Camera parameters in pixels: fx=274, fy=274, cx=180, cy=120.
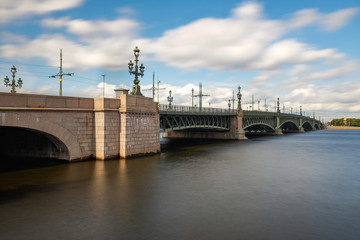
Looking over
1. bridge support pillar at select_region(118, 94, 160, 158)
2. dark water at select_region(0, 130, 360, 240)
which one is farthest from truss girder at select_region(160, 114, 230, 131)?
dark water at select_region(0, 130, 360, 240)

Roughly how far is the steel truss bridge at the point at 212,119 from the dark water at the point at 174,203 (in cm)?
1718

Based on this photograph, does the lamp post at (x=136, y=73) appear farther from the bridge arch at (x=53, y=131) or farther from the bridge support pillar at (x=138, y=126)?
the bridge arch at (x=53, y=131)

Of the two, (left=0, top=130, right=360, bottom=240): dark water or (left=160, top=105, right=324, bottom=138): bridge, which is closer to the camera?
(left=0, top=130, right=360, bottom=240): dark water

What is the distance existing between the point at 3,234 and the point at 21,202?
3.62 meters

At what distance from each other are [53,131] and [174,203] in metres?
12.7

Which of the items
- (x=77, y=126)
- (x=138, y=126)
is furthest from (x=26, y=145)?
(x=138, y=126)

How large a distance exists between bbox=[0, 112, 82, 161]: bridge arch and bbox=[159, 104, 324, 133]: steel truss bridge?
13.6 meters

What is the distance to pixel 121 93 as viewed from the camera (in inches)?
1019

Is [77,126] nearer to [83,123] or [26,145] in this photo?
[83,123]

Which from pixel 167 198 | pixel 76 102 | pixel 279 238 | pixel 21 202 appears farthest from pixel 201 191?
pixel 76 102

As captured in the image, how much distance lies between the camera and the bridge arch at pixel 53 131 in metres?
18.7

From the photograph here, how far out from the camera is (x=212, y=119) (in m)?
50.5

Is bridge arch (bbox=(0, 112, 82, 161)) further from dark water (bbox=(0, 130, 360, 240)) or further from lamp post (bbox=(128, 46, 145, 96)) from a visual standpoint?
lamp post (bbox=(128, 46, 145, 96))

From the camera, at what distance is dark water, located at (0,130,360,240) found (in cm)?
948
